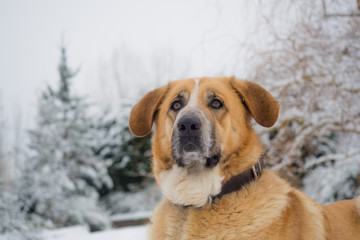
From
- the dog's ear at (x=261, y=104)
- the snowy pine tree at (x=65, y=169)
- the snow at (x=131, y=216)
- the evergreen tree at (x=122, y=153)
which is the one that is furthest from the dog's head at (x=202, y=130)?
the evergreen tree at (x=122, y=153)

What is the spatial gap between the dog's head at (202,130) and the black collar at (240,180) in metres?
0.05

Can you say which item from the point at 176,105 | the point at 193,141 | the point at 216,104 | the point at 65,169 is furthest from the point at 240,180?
the point at 65,169

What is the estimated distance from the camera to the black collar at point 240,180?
2.26 metres

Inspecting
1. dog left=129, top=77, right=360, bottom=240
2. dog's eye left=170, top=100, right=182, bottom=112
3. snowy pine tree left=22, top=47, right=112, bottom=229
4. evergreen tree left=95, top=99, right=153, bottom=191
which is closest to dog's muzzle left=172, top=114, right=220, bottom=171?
dog left=129, top=77, right=360, bottom=240

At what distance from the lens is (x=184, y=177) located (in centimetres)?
250

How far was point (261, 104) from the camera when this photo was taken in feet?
8.27

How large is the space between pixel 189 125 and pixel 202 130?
0.11 meters

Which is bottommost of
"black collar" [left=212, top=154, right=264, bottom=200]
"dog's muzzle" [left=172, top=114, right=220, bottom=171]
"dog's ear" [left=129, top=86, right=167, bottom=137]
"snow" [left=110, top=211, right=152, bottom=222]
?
"snow" [left=110, top=211, right=152, bottom=222]

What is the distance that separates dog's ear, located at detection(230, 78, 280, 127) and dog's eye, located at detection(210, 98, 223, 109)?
20 cm

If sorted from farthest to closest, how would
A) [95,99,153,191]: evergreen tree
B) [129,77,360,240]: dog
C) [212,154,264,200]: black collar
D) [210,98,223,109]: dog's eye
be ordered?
[95,99,153,191]: evergreen tree, [210,98,223,109]: dog's eye, [212,154,264,200]: black collar, [129,77,360,240]: dog

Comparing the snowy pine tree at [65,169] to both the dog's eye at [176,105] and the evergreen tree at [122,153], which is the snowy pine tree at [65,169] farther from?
the dog's eye at [176,105]

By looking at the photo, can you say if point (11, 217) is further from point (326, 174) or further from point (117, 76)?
point (117, 76)

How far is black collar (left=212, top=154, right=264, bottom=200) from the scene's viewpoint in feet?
7.43

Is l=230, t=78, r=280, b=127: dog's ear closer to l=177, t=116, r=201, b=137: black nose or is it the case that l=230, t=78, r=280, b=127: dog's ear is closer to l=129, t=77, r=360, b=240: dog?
l=129, t=77, r=360, b=240: dog
